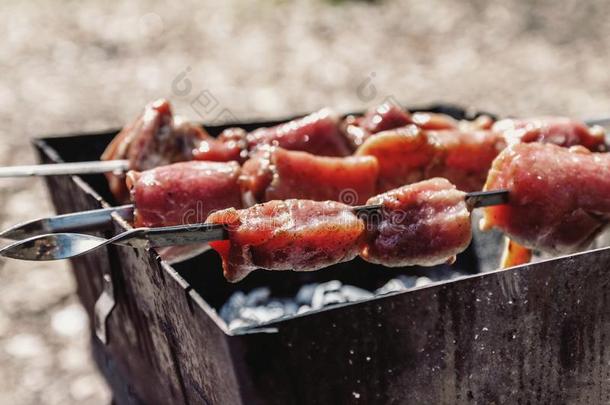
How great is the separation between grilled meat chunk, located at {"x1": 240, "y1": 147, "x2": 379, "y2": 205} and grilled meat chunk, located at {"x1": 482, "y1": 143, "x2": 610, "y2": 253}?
0.52 metres

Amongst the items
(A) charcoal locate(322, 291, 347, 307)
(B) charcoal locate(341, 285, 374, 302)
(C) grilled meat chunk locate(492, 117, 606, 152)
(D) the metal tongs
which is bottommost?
(B) charcoal locate(341, 285, 374, 302)

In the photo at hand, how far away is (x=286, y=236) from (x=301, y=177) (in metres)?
0.54

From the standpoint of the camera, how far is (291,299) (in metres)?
3.38

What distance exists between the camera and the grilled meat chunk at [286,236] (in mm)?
Result: 1849

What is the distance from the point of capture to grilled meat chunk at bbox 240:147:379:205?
92.6 inches

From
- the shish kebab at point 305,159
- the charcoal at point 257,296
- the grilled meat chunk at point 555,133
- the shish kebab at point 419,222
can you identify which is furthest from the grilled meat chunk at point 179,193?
the grilled meat chunk at point 555,133

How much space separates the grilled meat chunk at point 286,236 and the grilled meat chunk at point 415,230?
0.34 feet

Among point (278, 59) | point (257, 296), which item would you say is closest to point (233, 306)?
point (257, 296)

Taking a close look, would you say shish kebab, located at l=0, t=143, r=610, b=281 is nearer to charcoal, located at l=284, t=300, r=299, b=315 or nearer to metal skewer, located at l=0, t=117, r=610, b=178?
metal skewer, located at l=0, t=117, r=610, b=178

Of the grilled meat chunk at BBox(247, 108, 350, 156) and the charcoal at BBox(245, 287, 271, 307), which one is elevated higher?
A: the grilled meat chunk at BBox(247, 108, 350, 156)

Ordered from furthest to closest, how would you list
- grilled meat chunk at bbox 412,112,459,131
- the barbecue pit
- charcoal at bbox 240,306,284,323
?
charcoal at bbox 240,306,284,323, grilled meat chunk at bbox 412,112,459,131, the barbecue pit

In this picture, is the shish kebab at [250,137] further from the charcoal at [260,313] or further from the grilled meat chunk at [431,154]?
the charcoal at [260,313]

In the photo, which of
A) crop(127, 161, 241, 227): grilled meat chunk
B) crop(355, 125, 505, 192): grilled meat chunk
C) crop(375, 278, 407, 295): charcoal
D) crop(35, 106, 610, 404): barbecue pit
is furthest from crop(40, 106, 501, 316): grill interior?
crop(127, 161, 241, 227): grilled meat chunk

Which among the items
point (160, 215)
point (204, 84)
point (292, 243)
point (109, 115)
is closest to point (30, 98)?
point (109, 115)
